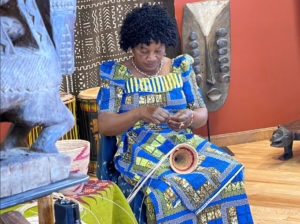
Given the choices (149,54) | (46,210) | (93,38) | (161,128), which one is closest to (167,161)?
(161,128)

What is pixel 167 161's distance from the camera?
8.37ft

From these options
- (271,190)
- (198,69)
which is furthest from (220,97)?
(271,190)

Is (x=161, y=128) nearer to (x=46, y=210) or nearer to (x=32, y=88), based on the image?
(x=46, y=210)

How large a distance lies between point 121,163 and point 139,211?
0.96 ft

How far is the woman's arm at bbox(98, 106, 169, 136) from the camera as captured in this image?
2408mm

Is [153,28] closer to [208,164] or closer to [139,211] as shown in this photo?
[208,164]

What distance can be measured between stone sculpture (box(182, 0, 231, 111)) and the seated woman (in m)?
1.98

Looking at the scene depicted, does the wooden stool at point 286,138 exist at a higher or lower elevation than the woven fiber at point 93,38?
lower

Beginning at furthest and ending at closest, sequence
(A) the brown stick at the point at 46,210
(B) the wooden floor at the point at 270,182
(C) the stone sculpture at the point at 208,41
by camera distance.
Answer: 1. (C) the stone sculpture at the point at 208,41
2. (B) the wooden floor at the point at 270,182
3. (A) the brown stick at the point at 46,210

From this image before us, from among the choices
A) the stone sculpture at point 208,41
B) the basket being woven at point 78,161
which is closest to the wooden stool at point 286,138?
the stone sculpture at point 208,41

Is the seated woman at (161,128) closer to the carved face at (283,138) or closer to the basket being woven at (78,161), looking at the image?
the basket being woven at (78,161)

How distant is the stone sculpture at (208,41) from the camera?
15.5ft

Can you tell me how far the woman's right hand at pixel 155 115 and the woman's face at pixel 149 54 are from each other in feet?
0.85

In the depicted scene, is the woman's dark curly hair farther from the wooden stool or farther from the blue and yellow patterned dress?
the wooden stool
